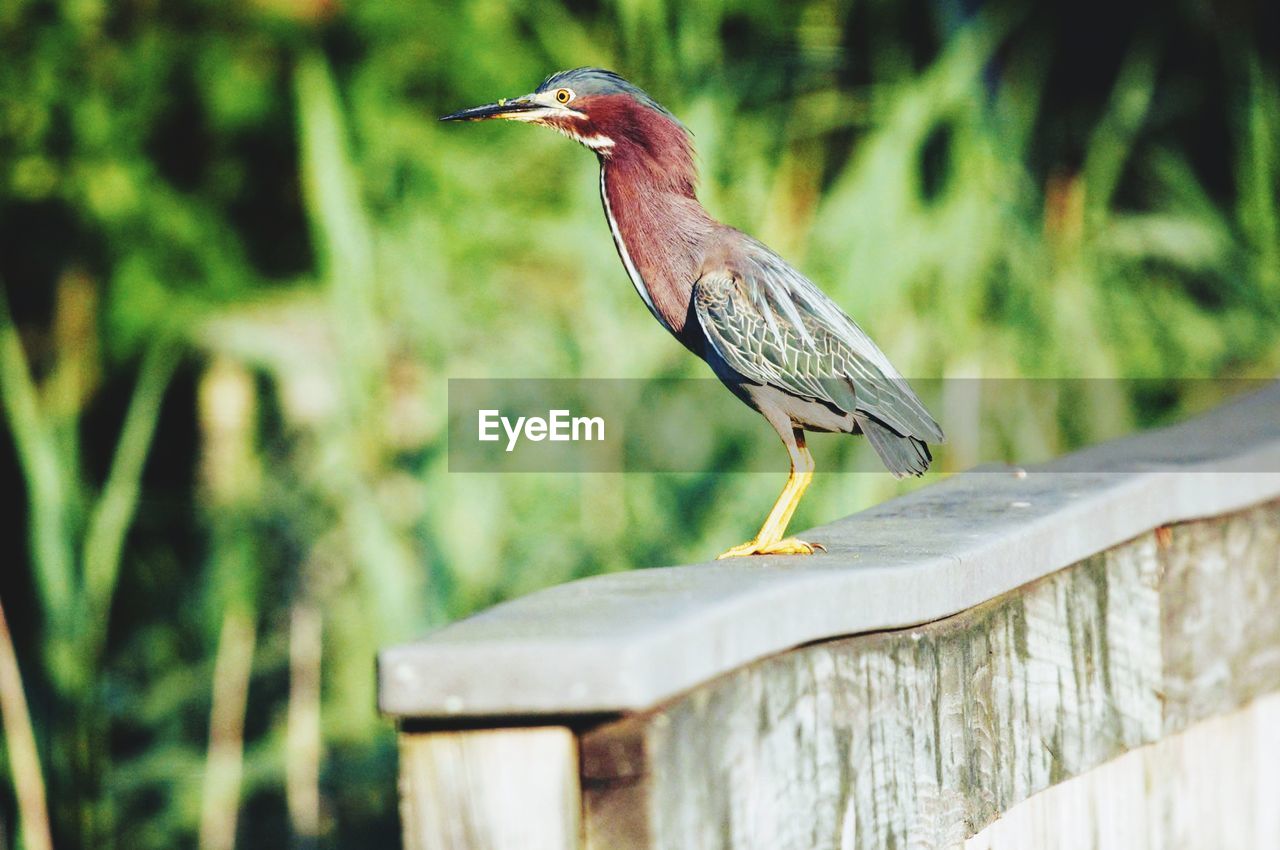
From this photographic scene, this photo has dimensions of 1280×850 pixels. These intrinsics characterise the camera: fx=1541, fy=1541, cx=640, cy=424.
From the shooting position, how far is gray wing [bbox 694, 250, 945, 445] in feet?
5.73

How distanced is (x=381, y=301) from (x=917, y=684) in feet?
5.83

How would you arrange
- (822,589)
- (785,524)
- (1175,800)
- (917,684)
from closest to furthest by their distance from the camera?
1. (822,589)
2. (917,684)
3. (785,524)
4. (1175,800)

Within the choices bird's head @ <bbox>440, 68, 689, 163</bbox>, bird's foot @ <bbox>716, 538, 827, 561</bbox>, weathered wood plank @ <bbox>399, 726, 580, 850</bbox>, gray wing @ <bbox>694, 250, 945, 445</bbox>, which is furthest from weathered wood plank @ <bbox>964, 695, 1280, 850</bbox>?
bird's head @ <bbox>440, 68, 689, 163</bbox>

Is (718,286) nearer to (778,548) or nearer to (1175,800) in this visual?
(778,548)

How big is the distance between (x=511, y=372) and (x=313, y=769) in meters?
0.86

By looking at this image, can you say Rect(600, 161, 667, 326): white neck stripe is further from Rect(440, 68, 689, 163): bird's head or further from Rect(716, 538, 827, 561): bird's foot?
Rect(716, 538, 827, 561): bird's foot

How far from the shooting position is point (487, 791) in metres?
0.96

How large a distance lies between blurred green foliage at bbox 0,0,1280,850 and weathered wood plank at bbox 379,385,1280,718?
0.95m

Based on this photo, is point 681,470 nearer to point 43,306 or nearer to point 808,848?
point 808,848

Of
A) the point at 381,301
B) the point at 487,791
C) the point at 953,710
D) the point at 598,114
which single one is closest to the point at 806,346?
the point at 598,114

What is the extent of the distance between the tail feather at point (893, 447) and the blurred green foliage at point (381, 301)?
1.09 metres

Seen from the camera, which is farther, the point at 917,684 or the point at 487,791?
the point at 917,684

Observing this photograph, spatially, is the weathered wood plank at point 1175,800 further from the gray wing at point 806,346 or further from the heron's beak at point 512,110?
the heron's beak at point 512,110

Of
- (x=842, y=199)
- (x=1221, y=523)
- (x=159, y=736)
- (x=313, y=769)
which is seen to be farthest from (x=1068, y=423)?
(x=159, y=736)
